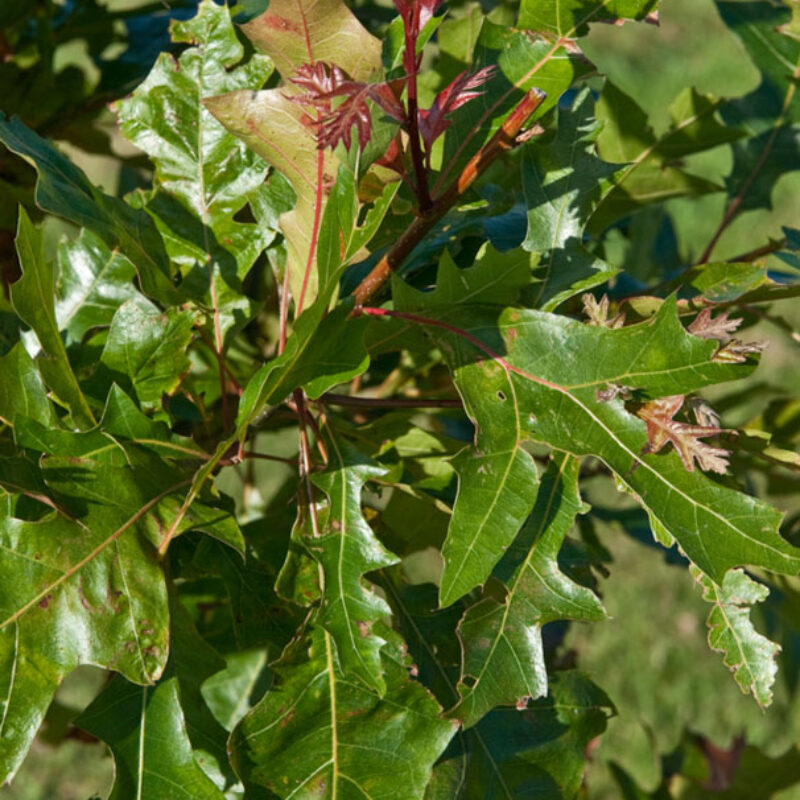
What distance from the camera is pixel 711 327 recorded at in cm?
80

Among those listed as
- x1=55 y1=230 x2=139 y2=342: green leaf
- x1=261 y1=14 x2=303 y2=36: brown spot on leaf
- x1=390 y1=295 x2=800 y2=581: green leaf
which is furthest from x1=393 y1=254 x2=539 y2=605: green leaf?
x1=55 y1=230 x2=139 y2=342: green leaf

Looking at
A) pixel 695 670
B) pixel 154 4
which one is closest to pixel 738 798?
pixel 154 4

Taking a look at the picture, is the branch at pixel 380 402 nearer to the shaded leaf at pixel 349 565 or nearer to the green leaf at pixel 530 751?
the shaded leaf at pixel 349 565

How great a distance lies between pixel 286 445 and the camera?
399 centimetres

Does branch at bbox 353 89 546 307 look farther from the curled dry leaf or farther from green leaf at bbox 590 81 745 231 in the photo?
green leaf at bbox 590 81 745 231

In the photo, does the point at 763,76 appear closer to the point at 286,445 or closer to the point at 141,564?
the point at 141,564

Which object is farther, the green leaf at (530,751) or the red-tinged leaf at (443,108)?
the green leaf at (530,751)

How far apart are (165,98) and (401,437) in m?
0.39

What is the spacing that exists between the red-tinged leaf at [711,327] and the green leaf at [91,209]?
18.0 inches

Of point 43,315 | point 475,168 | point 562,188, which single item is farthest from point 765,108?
point 43,315

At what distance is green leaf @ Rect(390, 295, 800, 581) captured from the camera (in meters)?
0.79

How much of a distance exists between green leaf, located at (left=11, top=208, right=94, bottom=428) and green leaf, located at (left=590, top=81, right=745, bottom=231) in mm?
649

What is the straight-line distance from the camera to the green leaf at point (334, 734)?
84cm

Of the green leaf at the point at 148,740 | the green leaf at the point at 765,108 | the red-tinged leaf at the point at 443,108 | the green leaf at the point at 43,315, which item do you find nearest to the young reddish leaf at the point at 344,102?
the red-tinged leaf at the point at 443,108
